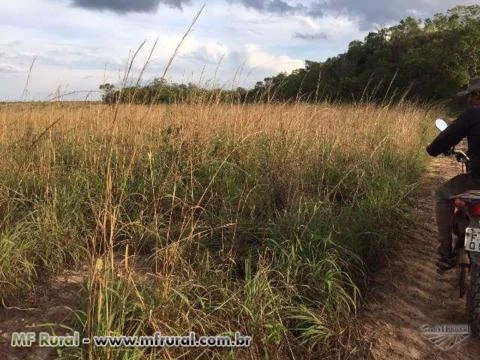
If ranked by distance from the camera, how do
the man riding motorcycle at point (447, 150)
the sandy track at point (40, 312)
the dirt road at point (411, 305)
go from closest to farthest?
1. the sandy track at point (40, 312)
2. the dirt road at point (411, 305)
3. the man riding motorcycle at point (447, 150)

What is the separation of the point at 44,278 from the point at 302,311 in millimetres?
1786

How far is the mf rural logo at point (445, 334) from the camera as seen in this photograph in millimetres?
3471

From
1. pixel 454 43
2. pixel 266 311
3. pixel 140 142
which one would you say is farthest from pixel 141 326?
pixel 454 43

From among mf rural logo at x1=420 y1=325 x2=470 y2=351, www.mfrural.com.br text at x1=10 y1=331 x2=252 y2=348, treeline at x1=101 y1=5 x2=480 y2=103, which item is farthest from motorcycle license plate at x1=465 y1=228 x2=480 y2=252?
treeline at x1=101 y1=5 x2=480 y2=103

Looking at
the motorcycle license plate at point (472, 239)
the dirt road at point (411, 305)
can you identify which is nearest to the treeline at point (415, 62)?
the dirt road at point (411, 305)

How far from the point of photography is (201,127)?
5980 millimetres

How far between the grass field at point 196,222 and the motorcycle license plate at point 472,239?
2.67ft

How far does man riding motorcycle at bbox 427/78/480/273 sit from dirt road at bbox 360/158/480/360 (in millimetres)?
261

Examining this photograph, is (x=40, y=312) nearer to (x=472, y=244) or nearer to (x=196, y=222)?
(x=196, y=222)

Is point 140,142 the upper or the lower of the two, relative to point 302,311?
upper

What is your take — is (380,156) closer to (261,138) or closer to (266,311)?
(261,138)

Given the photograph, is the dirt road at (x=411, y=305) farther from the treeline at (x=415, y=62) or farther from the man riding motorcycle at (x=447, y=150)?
the treeline at (x=415, y=62)

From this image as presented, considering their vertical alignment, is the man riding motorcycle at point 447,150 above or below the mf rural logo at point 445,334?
above

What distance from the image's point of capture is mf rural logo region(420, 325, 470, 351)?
3.47 metres
